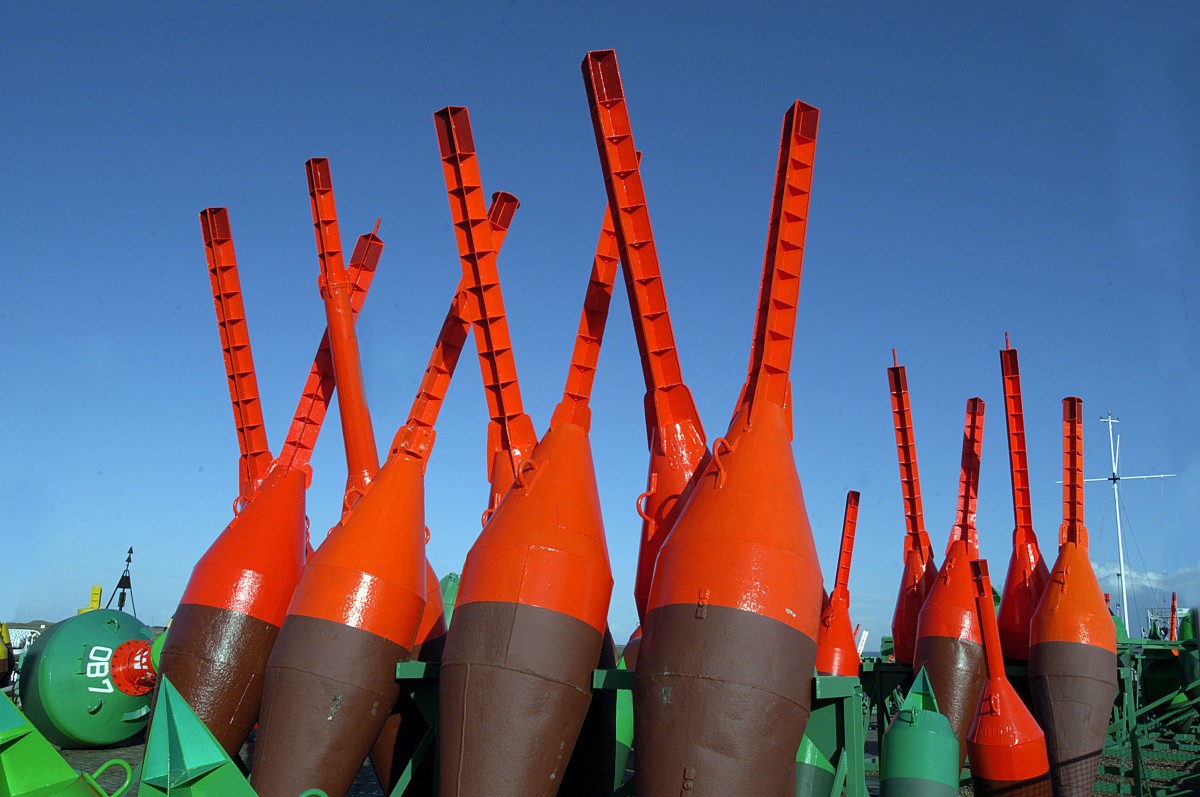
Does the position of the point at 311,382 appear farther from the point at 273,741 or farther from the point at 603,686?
the point at 603,686

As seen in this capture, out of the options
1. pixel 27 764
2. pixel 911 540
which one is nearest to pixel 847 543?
pixel 911 540

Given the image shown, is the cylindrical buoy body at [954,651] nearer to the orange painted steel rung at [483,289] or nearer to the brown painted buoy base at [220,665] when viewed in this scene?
the orange painted steel rung at [483,289]

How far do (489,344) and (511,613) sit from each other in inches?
146

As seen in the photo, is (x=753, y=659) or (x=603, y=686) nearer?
(x=753, y=659)

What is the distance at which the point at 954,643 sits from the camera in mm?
17078

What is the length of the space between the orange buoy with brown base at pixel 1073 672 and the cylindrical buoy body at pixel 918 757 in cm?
604

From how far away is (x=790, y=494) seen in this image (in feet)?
31.0

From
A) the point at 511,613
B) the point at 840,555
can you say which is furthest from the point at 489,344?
the point at 840,555

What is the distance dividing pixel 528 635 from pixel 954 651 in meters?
10.5

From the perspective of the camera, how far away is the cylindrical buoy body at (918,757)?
34.4 ft

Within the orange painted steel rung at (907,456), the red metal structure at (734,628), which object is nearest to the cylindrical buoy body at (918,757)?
the red metal structure at (734,628)

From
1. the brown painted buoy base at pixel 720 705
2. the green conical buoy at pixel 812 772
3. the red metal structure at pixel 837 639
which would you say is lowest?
Answer: the green conical buoy at pixel 812 772

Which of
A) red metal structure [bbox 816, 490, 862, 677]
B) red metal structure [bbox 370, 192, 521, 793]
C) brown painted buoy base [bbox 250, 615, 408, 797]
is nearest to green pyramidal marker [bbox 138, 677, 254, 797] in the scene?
brown painted buoy base [bbox 250, 615, 408, 797]

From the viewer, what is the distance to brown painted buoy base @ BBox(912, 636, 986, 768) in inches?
660
